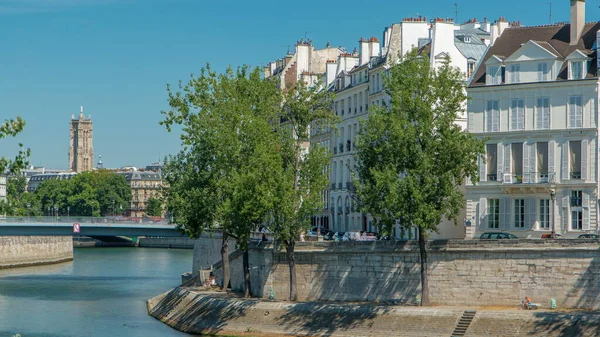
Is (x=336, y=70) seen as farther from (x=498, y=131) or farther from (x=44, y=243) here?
(x=44, y=243)

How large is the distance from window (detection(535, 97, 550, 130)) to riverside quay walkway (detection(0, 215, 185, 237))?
1515 inches

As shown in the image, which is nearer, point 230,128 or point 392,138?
point 392,138

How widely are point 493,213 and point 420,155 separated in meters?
8.72

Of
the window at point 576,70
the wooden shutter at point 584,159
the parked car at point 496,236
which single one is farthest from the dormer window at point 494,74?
the parked car at point 496,236

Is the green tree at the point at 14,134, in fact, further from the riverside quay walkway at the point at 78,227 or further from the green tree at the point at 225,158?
the riverside quay walkway at the point at 78,227

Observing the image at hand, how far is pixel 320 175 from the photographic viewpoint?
50.3m

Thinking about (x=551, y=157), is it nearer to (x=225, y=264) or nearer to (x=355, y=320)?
(x=355, y=320)

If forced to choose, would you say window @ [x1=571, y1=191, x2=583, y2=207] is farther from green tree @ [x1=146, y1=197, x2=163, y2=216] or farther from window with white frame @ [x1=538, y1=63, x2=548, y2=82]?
green tree @ [x1=146, y1=197, x2=163, y2=216]

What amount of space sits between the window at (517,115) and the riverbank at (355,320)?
1037cm

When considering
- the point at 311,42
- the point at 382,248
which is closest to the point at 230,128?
the point at 382,248

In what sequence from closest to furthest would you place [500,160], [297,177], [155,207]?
[500,160], [297,177], [155,207]

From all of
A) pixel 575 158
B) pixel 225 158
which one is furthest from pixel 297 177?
pixel 575 158

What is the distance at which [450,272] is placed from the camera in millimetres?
46406

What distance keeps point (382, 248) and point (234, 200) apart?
22.0 ft
